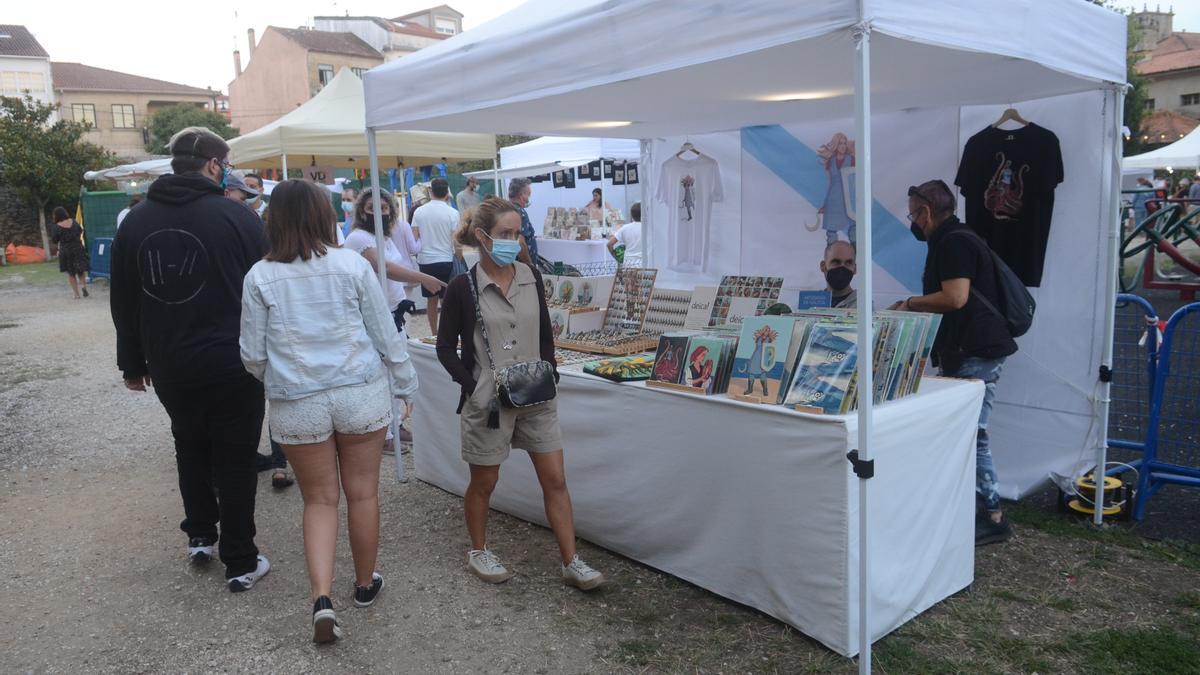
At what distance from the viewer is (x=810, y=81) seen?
367 cm

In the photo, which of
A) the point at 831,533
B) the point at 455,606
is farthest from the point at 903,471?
the point at 455,606

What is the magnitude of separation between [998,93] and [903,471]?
7.16 ft

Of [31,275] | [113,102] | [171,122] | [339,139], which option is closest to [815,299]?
[339,139]

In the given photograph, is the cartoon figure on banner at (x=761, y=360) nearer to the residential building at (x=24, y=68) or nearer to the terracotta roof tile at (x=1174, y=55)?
the terracotta roof tile at (x=1174, y=55)

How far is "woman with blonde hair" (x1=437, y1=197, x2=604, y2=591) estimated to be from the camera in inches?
125

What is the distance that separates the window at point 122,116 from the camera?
168ft

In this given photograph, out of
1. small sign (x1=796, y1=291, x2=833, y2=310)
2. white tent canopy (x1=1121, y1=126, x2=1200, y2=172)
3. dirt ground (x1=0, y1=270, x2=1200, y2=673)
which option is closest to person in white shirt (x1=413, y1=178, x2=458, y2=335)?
dirt ground (x1=0, y1=270, x2=1200, y2=673)

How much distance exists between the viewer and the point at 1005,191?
4.14 metres

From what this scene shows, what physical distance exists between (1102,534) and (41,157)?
1185 inches

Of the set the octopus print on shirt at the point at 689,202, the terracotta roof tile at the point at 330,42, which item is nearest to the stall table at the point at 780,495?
the octopus print on shirt at the point at 689,202

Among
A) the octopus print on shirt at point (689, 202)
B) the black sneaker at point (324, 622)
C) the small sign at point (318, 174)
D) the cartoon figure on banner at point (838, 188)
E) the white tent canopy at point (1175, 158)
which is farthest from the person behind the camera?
the white tent canopy at point (1175, 158)

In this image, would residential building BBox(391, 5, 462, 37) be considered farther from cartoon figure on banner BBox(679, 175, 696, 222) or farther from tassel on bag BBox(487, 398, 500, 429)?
tassel on bag BBox(487, 398, 500, 429)

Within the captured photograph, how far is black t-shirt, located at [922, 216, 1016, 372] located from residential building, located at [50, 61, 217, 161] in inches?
2126

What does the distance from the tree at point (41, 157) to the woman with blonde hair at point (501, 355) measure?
28.4 m
